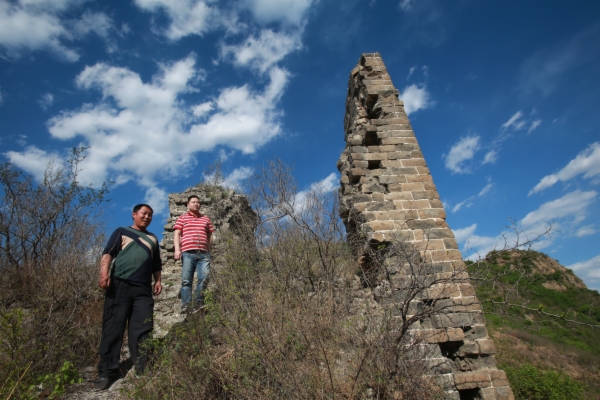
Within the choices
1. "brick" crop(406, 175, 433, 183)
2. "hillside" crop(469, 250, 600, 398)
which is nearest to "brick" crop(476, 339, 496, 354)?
"hillside" crop(469, 250, 600, 398)

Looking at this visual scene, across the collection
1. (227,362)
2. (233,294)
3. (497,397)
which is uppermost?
(233,294)

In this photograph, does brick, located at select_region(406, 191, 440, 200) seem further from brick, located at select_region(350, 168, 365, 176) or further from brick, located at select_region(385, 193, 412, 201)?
brick, located at select_region(350, 168, 365, 176)

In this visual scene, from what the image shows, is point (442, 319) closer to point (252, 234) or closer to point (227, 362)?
point (227, 362)

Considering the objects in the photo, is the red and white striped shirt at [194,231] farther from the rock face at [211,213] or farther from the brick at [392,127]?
the brick at [392,127]

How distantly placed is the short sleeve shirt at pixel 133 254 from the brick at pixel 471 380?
347cm

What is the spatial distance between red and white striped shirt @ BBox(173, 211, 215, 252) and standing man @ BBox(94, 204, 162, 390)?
0.65 m

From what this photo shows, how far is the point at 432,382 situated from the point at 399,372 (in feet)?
1.97

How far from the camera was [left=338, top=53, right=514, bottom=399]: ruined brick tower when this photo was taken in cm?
324

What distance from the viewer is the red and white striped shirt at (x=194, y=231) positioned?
4.26 meters

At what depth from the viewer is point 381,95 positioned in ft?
16.5

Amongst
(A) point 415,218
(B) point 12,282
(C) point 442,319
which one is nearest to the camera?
(C) point 442,319

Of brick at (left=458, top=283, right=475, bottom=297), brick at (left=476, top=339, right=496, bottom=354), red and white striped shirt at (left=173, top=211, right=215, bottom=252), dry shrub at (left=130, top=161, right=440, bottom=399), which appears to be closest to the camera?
dry shrub at (left=130, top=161, right=440, bottom=399)

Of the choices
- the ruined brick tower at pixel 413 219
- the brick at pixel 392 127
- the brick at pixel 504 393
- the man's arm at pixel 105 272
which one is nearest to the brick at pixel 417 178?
the ruined brick tower at pixel 413 219

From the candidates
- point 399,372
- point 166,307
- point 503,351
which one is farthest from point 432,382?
point 503,351
